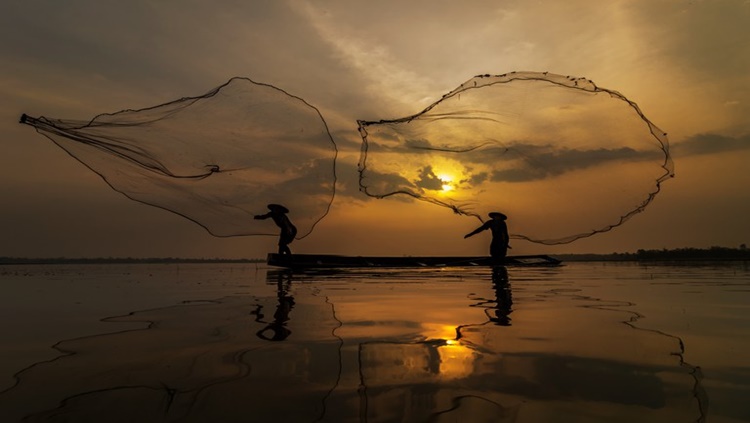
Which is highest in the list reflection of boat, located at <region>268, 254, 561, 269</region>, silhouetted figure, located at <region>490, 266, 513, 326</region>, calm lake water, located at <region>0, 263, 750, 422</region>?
reflection of boat, located at <region>268, 254, 561, 269</region>

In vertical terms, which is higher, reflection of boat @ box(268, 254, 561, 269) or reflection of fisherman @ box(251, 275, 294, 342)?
reflection of boat @ box(268, 254, 561, 269)

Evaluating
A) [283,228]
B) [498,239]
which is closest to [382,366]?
[283,228]

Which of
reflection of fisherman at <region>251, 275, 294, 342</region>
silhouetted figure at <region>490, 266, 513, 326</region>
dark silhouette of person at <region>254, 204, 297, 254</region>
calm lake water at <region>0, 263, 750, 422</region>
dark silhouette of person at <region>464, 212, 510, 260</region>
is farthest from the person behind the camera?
dark silhouette of person at <region>464, 212, 510, 260</region>

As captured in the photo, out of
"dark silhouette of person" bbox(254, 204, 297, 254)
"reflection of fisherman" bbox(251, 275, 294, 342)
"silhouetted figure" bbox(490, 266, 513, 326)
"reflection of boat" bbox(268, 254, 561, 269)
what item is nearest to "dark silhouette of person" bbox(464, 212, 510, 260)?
"reflection of boat" bbox(268, 254, 561, 269)

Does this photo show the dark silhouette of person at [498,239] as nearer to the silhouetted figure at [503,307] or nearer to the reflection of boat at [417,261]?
the reflection of boat at [417,261]

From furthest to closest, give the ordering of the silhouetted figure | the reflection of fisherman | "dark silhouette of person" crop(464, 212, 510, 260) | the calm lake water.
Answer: "dark silhouette of person" crop(464, 212, 510, 260)
the silhouetted figure
the reflection of fisherman
the calm lake water

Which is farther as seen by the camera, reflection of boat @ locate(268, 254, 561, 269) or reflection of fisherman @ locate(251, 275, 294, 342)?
reflection of boat @ locate(268, 254, 561, 269)

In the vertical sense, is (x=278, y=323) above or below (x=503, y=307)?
below

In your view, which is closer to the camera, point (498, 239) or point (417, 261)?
point (498, 239)

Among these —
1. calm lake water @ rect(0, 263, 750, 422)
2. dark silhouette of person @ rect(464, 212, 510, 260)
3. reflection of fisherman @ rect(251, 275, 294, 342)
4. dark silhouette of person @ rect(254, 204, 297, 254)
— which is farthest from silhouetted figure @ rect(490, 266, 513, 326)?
dark silhouette of person @ rect(464, 212, 510, 260)

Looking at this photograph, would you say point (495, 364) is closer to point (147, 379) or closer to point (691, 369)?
point (691, 369)

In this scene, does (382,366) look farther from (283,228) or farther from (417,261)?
(417,261)

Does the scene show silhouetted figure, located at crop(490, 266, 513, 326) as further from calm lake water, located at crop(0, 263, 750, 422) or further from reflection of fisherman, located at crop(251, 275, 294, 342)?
reflection of fisherman, located at crop(251, 275, 294, 342)

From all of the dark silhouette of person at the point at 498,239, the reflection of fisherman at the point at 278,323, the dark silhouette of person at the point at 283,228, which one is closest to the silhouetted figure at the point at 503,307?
the reflection of fisherman at the point at 278,323
